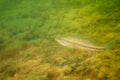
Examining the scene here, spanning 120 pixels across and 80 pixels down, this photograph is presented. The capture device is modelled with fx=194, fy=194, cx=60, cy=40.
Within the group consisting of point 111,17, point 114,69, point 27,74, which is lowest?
point 27,74

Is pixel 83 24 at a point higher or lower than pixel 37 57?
higher

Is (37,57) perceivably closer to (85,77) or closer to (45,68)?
(45,68)

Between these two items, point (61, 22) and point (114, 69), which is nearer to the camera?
point (114, 69)

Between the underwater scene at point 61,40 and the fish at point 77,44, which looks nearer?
the underwater scene at point 61,40

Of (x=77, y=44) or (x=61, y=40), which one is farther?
(x=61, y=40)

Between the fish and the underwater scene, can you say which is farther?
the fish

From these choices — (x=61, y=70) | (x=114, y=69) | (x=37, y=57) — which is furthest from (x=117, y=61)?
(x=37, y=57)

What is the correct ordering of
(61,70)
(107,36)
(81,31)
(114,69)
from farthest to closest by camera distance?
(81,31)
(107,36)
(61,70)
(114,69)

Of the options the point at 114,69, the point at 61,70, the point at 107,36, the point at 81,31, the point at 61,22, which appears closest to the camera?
the point at 114,69
